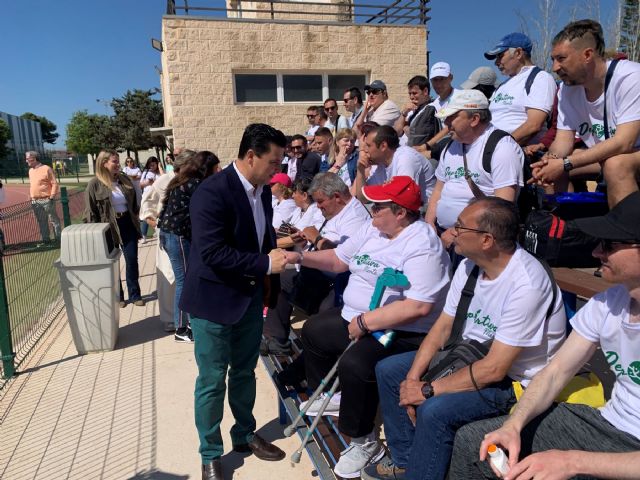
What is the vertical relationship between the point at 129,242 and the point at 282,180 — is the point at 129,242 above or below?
below

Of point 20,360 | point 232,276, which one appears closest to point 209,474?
point 232,276

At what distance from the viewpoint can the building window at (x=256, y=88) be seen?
12.3m

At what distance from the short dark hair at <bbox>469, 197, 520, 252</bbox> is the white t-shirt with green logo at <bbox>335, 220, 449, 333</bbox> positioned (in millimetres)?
609

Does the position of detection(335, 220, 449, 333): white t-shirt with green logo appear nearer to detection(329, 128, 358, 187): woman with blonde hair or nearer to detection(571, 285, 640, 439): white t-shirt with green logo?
detection(571, 285, 640, 439): white t-shirt with green logo

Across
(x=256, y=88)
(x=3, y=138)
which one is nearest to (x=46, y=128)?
(x=3, y=138)

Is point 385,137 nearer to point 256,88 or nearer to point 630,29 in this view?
point 256,88

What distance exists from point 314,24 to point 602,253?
12.0 meters

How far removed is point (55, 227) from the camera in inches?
360

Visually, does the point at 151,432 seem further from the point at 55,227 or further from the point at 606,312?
the point at 55,227

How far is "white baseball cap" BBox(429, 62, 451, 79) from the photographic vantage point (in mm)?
5277

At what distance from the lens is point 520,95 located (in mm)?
3529

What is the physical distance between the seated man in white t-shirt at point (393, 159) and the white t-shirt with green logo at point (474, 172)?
549mm

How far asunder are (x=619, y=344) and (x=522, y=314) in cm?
39

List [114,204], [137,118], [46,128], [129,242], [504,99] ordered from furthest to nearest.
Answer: [46,128] < [137,118] < [129,242] < [114,204] < [504,99]
